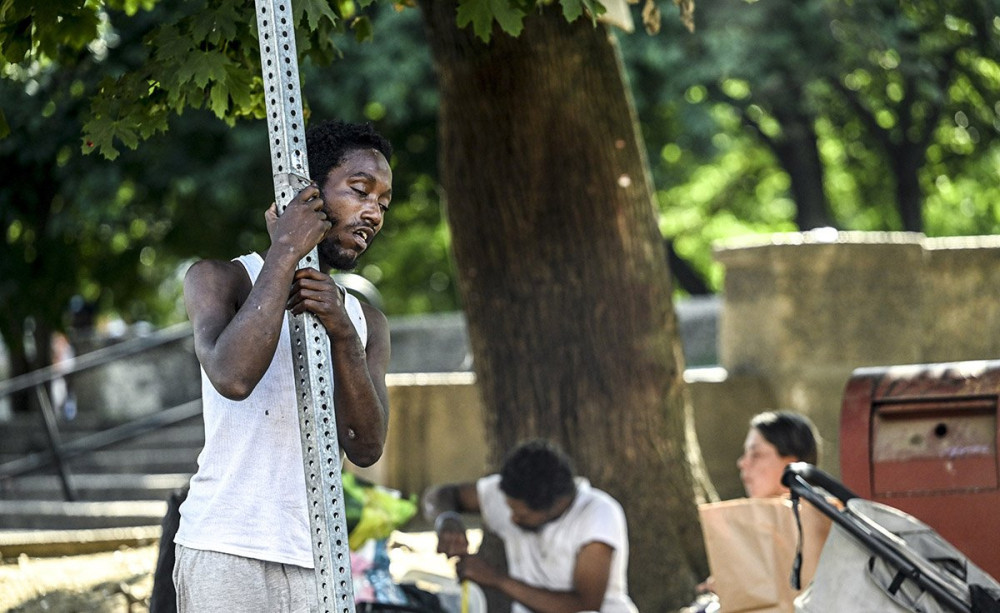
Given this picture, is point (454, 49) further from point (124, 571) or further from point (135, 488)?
point (135, 488)

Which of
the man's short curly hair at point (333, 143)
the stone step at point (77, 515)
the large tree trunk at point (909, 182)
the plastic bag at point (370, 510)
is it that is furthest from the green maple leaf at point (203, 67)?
the large tree trunk at point (909, 182)

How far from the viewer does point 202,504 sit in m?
3.12

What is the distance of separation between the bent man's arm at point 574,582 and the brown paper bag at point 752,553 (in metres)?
0.70

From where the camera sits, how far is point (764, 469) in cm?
538

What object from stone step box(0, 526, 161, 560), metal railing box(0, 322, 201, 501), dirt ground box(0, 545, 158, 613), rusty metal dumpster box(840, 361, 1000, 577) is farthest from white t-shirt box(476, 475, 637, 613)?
metal railing box(0, 322, 201, 501)

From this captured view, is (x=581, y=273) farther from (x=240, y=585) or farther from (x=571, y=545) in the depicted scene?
(x=240, y=585)

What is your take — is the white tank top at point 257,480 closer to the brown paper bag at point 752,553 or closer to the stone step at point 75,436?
the brown paper bag at point 752,553

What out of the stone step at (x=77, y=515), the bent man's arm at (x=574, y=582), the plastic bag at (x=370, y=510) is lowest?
the bent man's arm at (x=574, y=582)

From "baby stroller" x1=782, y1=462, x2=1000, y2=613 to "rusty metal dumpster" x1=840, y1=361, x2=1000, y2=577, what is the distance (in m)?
0.53

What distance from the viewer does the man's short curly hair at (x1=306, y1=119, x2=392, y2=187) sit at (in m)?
3.15

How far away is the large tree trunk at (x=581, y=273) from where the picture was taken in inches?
259

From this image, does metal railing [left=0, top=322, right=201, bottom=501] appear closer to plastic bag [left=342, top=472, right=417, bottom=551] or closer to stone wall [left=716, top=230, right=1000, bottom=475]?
stone wall [left=716, top=230, right=1000, bottom=475]

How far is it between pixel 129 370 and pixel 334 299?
13036 millimetres

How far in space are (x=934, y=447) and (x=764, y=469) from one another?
84 centimetres
